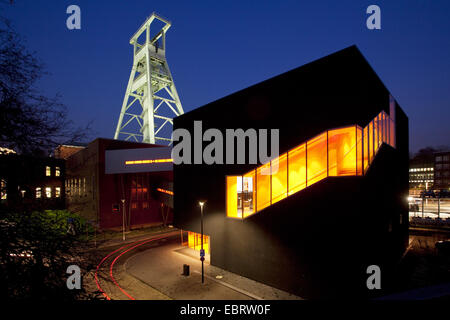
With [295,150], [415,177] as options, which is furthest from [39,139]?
[415,177]

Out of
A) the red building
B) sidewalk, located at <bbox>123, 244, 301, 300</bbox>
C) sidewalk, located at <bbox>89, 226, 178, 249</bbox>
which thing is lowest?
sidewalk, located at <bbox>89, 226, 178, 249</bbox>

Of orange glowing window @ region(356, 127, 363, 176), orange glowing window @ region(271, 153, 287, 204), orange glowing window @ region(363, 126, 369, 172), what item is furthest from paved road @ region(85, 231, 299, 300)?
orange glowing window @ region(363, 126, 369, 172)

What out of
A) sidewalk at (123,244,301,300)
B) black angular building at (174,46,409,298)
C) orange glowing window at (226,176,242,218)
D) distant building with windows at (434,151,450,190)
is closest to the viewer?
black angular building at (174,46,409,298)

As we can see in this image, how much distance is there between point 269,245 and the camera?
14.6 meters

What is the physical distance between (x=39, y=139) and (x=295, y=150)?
12215 millimetres

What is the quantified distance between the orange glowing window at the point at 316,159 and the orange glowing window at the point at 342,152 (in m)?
0.32

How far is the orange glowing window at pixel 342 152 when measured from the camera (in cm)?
1166

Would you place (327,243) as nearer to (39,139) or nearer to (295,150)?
(295,150)

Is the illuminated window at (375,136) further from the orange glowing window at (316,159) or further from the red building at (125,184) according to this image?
the red building at (125,184)

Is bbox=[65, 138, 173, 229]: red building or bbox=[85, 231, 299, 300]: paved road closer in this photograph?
bbox=[85, 231, 299, 300]: paved road

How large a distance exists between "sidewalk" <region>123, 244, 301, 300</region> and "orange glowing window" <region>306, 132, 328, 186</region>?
7420 millimetres

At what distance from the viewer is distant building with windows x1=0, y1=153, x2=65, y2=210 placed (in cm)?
529

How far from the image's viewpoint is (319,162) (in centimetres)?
1264

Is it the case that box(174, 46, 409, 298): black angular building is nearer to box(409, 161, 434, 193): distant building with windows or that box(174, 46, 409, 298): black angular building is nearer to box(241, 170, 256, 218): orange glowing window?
box(241, 170, 256, 218): orange glowing window
